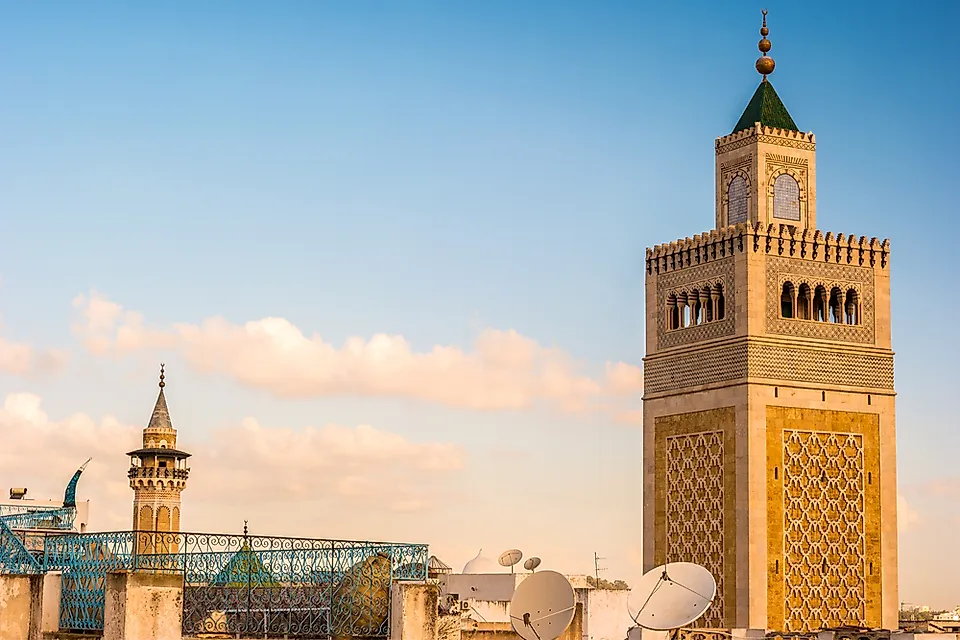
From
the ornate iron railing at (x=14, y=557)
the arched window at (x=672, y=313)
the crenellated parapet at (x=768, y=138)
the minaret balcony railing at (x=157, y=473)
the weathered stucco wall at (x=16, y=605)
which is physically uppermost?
the crenellated parapet at (x=768, y=138)

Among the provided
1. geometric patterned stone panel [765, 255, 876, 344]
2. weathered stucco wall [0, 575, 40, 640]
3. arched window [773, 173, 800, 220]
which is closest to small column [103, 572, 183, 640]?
weathered stucco wall [0, 575, 40, 640]

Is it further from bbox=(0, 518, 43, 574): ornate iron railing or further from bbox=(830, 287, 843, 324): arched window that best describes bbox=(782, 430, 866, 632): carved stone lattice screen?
bbox=(0, 518, 43, 574): ornate iron railing

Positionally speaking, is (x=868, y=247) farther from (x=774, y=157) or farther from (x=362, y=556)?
(x=362, y=556)

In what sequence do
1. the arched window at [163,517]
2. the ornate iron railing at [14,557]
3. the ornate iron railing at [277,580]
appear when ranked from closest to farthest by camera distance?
the ornate iron railing at [277,580] < the ornate iron railing at [14,557] < the arched window at [163,517]

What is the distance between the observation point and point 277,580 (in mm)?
26578

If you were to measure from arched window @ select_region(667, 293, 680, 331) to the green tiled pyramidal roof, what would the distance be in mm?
3873

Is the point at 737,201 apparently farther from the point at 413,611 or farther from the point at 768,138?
the point at 413,611

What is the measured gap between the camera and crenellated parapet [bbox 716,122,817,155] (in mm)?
40125

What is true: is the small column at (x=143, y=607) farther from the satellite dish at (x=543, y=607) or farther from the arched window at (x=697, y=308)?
the arched window at (x=697, y=308)

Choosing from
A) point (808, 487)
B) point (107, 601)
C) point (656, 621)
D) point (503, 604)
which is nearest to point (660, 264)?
point (808, 487)

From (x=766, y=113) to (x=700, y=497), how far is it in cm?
839

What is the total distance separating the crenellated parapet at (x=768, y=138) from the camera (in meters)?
40.1

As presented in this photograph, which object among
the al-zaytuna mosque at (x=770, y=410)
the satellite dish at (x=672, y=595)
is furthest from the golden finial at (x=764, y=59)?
the satellite dish at (x=672, y=595)

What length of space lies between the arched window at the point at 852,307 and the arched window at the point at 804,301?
0.91 meters
